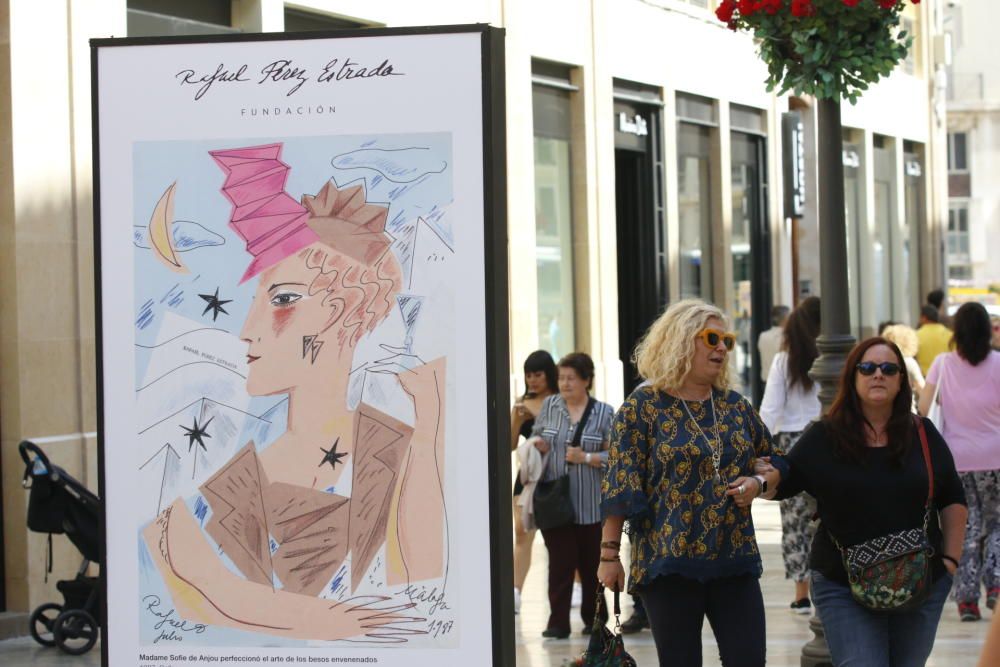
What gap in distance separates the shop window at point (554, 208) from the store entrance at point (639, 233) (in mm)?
1732

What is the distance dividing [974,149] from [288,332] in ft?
241

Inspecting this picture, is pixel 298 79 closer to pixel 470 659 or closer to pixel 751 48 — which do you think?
pixel 470 659

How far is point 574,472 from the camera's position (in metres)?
10.2

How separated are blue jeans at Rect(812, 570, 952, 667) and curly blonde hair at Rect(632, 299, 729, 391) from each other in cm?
86

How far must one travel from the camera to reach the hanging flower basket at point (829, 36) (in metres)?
8.80

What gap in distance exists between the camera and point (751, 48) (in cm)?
2484

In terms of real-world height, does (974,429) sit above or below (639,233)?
below

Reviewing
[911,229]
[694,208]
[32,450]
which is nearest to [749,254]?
[694,208]

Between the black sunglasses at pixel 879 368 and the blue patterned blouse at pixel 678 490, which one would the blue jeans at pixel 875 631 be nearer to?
the blue patterned blouse at pixel 678 490

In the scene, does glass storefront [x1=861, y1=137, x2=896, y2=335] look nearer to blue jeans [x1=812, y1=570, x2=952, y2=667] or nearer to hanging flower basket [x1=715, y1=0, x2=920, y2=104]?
hanging flower basket [x1=715, y1=0, x2=920, y2=104]

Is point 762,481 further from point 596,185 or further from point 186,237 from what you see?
point 596,185

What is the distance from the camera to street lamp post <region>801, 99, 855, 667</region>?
349 inches

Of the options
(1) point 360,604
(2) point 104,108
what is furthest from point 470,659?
(2) point 104,108

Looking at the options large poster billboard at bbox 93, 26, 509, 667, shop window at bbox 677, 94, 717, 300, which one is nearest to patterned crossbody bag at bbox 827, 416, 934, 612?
large poster billboard at bbox 93, 26, 509, 667
